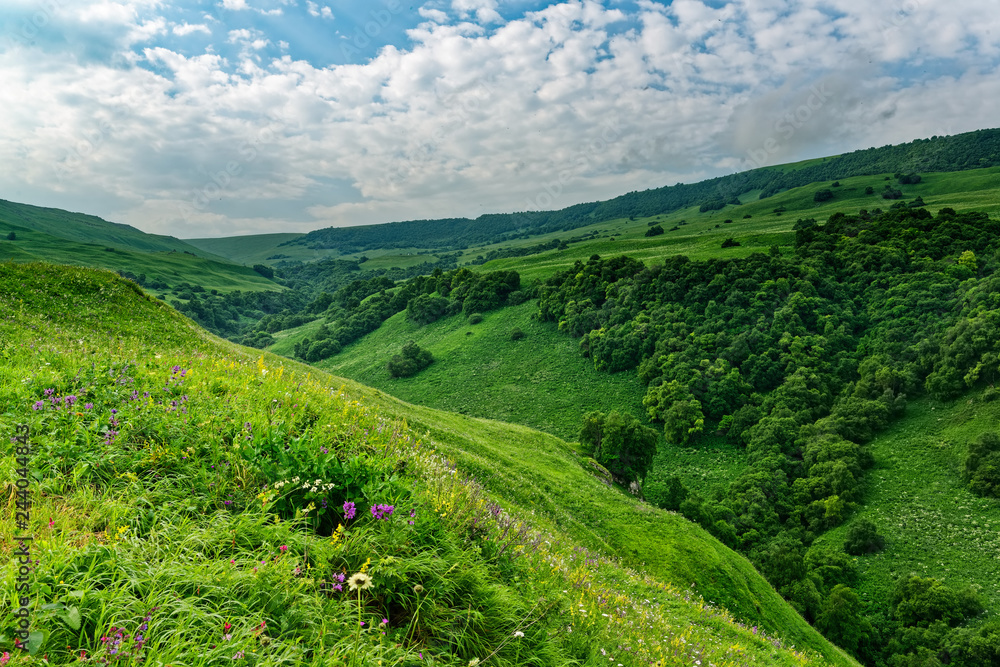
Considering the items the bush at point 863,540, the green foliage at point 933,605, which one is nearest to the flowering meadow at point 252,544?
the green foliage at point 933,605

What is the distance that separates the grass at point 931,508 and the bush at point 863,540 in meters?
0.87

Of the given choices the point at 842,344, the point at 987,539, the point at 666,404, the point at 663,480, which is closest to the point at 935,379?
the point at 842,344

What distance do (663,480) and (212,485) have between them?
77.9m

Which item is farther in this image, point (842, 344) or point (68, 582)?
point (842, 344)

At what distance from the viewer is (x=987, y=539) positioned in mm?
53156

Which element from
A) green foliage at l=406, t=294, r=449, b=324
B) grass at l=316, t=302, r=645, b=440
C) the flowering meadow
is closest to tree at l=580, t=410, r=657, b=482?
grass at l=316, t=302, r=645, b=440

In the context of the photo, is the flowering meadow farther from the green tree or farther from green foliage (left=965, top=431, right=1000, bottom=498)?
the green tree

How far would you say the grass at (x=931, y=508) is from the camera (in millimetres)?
51031

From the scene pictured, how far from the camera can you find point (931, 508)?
2366 inches

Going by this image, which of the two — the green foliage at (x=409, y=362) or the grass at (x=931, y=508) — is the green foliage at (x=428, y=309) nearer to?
the green foliage at (x=409, y=362)

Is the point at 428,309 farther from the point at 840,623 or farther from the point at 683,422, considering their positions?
the point at 840,623

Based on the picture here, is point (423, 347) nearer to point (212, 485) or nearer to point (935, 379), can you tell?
point (935, 379)

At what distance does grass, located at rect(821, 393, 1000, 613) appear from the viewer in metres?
51.0

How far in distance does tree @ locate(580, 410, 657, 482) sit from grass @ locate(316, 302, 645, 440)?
3441 cm
